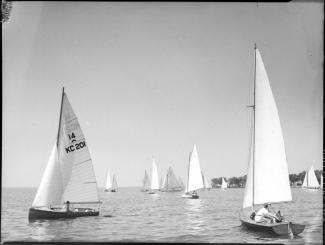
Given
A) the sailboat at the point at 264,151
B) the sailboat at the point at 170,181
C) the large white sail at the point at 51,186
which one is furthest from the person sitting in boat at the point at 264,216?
the large white sail at the point at 51,186

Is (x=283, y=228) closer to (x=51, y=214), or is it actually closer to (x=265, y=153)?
(x=265, y=153)

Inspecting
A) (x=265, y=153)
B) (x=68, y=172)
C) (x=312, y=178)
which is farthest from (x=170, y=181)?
(x=265, y=153)

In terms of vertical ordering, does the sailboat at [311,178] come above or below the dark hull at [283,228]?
above

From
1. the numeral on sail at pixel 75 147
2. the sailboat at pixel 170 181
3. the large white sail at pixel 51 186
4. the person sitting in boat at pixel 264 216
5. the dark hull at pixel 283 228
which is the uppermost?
the numeral on sail at pixel 75 147

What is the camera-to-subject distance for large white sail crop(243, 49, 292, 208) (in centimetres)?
714

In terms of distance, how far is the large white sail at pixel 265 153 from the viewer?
714 cm

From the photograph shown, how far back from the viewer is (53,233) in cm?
730

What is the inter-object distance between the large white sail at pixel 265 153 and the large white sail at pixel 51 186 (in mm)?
3394

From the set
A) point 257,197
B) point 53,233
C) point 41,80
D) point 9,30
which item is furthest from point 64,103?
point 257,197

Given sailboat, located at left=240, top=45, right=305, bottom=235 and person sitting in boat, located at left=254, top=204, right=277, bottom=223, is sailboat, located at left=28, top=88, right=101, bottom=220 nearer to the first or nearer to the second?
sailboat, located at left=240, top=45, right=305, bottom=235

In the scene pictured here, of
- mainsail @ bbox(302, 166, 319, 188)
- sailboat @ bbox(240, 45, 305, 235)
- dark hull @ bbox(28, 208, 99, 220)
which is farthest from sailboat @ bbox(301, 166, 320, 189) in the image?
dark hull @ bbox(28, 208, 99, 220)

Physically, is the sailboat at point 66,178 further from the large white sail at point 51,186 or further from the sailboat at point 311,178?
the sailboat at point 311,178

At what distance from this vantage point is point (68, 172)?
918 cm

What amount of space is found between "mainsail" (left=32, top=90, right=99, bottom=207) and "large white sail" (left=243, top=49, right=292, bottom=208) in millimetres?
3064
